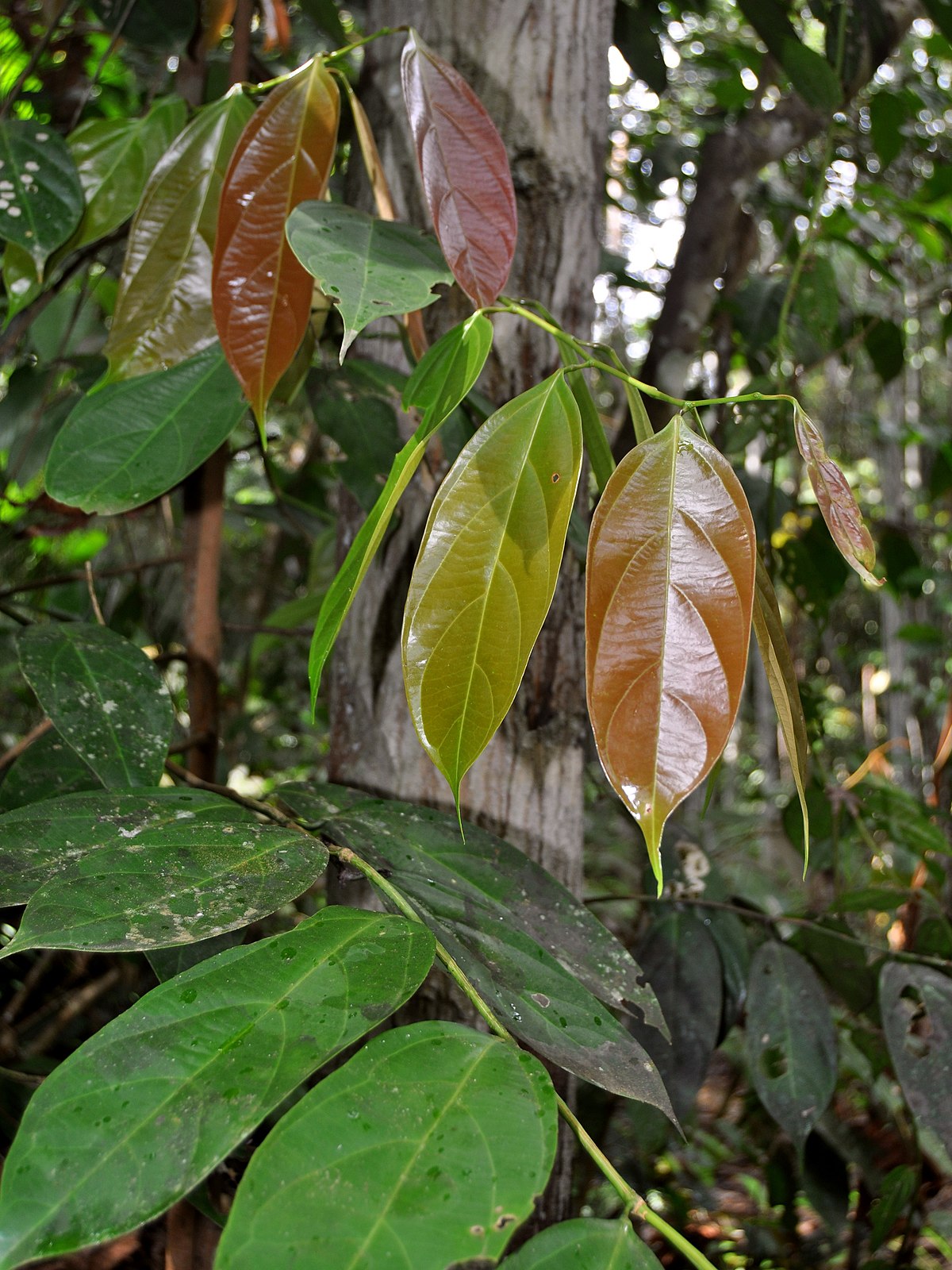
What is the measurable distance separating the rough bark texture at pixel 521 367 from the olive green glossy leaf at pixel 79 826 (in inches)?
8.3

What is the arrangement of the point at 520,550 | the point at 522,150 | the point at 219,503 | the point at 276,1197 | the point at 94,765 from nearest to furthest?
the point at 276,1197, the point at 520,550, the point at 94,765, the point at 522,150, the point at 219,503

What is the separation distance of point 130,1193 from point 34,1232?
0.02 meters

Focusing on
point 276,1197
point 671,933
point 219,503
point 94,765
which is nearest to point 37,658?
point 94,765

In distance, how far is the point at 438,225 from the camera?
430 mm

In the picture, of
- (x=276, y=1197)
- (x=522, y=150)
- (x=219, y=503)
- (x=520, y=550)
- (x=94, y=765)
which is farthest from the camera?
(x=219, y=503)

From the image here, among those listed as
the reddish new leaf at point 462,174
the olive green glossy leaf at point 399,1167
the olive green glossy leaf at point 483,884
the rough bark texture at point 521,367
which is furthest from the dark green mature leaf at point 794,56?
the olive green glossy leaf at point 399,1167

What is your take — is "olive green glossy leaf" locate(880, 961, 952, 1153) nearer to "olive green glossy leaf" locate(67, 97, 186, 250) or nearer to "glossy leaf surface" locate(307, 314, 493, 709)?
"glossy leaf surface" locate(307, 314, 493, 709)

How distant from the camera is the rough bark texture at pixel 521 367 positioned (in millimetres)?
623

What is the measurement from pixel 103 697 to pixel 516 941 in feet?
0.90

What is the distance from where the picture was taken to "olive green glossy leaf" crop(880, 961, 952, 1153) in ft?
2.09

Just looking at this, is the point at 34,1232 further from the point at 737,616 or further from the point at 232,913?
the point at 737,616

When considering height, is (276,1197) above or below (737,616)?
below

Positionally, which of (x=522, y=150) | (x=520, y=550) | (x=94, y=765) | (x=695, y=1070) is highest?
(x=522, y=150)

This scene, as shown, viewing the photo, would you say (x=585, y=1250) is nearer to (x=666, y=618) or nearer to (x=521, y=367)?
(x=666, y=618)
